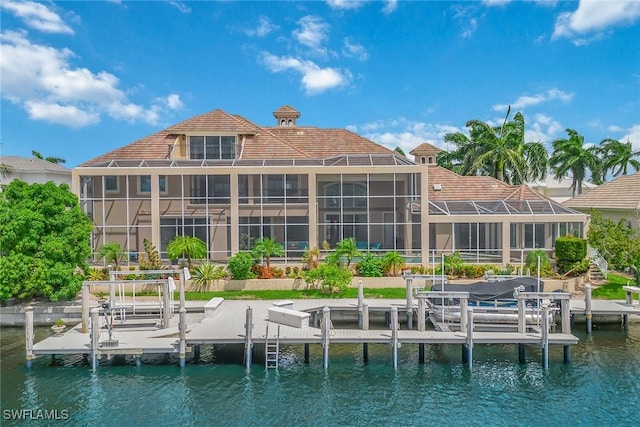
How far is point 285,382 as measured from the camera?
2017 centimetres

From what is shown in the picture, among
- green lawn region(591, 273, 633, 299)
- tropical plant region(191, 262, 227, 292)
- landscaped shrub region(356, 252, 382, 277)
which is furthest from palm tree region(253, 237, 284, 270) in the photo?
green lawn region(591, 273, 633, 299)

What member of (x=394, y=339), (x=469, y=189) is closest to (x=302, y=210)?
(x=469, y=189)

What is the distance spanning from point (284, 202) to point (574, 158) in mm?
40039

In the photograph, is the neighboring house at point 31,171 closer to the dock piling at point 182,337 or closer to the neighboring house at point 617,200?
the dock piling at point 182,337

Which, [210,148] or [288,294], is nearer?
[288,294]

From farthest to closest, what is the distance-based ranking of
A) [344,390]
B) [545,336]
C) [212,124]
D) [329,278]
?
[212,124]
[329,278]
[545,336]
[344,390]

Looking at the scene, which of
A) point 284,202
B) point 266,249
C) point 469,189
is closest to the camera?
point 266,249

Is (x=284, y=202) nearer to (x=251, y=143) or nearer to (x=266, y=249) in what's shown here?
(x=266, y=249)

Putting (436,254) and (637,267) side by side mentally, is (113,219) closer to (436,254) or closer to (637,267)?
(436,254)

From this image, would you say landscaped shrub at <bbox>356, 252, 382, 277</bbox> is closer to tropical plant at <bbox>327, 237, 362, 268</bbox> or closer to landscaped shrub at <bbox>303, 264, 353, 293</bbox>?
tropical plant at <bbox>327, 237, 362, 268</bbox>

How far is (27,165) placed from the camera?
53.8 m

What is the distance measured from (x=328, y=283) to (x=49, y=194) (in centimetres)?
1643

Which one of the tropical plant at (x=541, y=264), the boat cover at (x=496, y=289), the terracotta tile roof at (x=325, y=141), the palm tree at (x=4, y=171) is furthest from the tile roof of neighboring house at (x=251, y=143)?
the boat cover at (x=496, y=289)

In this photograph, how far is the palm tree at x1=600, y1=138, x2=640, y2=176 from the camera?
198 ft
